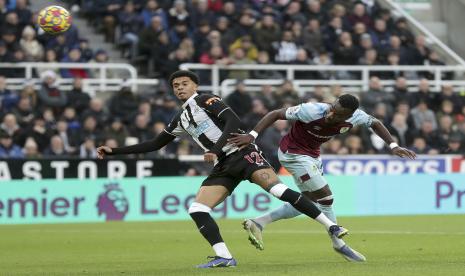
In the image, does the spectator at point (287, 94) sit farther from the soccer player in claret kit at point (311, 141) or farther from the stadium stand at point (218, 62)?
the soccer player in claret kit at point (311, 141)

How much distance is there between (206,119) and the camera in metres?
12.1

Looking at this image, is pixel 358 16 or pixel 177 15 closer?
pixel 177 15

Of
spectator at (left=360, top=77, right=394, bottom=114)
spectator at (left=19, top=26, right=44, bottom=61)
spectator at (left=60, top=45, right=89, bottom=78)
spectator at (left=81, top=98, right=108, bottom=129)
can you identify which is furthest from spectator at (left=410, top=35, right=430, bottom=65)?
spectator at (left=19, top=26, right=44, bottom=61)

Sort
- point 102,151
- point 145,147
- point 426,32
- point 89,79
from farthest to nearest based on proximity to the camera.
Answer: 1. point 426,32
2. point 89,79
3. point 145,147
4. point 102,151

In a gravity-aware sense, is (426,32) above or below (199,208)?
below

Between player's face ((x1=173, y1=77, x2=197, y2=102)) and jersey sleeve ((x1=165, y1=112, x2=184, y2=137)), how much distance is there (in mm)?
371

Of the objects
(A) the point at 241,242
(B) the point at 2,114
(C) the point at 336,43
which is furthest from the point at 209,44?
(A) the point at 241,242

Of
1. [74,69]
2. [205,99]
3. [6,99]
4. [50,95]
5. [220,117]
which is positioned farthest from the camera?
[74,69]

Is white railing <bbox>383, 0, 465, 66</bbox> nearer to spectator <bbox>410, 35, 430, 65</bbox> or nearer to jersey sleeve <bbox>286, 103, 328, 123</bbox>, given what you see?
spectator <bbox>410, 35, 430, 65</bbox>

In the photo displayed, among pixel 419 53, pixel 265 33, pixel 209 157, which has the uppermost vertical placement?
pixel 209 157

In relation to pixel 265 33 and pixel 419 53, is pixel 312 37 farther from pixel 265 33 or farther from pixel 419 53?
pixel 419 53

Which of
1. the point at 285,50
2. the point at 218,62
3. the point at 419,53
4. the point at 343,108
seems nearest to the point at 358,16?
the point at 419,53

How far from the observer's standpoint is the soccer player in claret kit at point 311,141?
39.7ft

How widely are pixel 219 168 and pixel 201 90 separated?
13.3 meters
